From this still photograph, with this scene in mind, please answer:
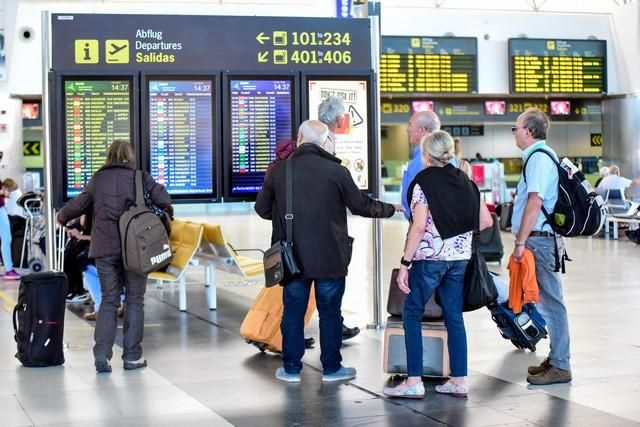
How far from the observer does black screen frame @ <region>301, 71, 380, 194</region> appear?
960 cm

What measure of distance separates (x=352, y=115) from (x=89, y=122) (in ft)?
7.66

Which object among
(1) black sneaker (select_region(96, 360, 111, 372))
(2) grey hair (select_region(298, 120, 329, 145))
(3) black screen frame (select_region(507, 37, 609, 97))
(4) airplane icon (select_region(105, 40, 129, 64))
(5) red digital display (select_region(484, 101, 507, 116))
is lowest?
(1) black sneaker (select_region(96, 360, 111, 372))

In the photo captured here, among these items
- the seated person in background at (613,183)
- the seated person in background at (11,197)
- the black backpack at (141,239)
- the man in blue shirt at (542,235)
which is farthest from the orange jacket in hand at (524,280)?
the seated person in background at (613,183)

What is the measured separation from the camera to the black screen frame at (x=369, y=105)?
960 cm

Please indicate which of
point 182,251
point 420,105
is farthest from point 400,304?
point 420,105

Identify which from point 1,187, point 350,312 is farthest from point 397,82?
point 350,312

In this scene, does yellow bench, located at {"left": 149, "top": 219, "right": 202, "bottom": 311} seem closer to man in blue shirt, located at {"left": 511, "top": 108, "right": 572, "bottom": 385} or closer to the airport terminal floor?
the airport terminal floor

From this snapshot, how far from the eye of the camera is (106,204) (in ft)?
24.8

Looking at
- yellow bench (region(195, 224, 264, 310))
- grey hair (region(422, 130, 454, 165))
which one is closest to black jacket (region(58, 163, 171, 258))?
grey hair (region(422, 130, 454, 165))

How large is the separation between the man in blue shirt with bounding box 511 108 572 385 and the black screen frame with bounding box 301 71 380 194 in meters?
2.87

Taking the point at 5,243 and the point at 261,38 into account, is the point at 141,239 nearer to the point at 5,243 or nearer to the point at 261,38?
the point at 261,38

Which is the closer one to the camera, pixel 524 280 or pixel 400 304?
pixel 524 280

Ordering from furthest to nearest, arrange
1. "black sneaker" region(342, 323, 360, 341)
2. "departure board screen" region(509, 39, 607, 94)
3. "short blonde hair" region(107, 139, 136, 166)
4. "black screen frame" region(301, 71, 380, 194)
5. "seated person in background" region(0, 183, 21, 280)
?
"departure board screen" region(509, 39, 607, 94) → "seated person in background" region(0, 183, 21, 280) → "black screen frame" region(301, 71, 380, 194) → "black sneaker" region(342, 323, 360, 341) → "short blonde hair" region(107, 139, 136, 166)

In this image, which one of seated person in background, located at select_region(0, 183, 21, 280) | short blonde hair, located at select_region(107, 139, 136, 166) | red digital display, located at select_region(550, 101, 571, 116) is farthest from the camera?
red digital display, located at select_region(550, 101, 571, 116)
